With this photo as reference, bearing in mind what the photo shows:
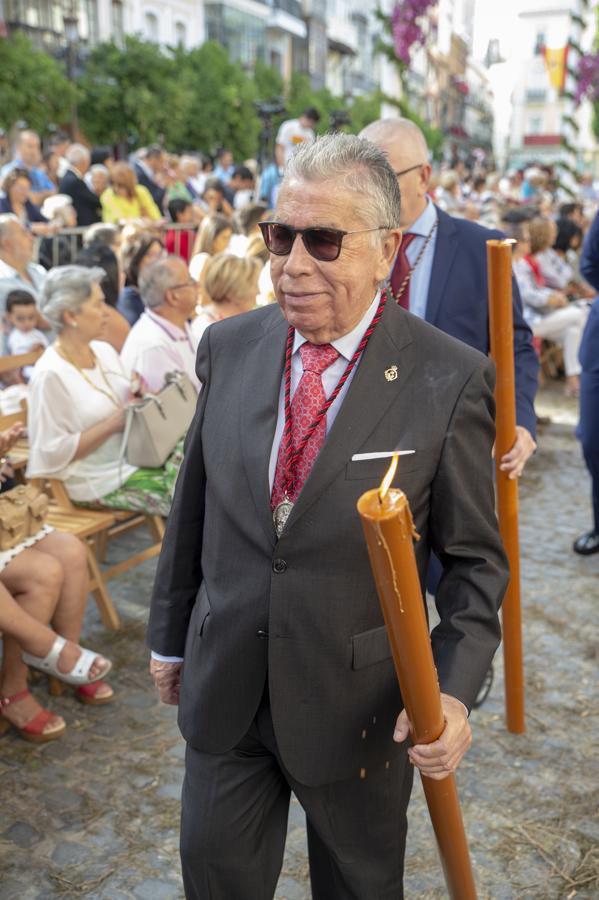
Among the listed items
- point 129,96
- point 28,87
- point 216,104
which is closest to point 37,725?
point 28,87

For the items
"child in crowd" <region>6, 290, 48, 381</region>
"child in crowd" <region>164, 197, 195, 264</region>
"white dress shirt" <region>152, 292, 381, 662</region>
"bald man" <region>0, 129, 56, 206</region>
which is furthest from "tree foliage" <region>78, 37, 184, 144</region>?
"white dress shirt" <region>152, 292, 381, 662</region>

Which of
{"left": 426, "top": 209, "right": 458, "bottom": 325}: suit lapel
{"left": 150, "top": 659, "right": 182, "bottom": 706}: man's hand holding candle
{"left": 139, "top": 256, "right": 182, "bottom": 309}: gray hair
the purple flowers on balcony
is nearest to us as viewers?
{"left": 150, "top": 659, "right": 182, "bottom": 706}: man's hand holding candle

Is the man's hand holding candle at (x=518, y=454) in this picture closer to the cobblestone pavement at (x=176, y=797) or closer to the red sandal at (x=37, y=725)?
the cobblestone pavement at (x=176, y=797)

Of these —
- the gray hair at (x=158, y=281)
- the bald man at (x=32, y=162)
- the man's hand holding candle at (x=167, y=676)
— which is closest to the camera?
the man's hand holding candle at (x=167, y=676)

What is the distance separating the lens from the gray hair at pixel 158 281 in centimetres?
519

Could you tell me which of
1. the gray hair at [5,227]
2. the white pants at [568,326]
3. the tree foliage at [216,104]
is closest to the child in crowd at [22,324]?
the gray hair at [5,227]

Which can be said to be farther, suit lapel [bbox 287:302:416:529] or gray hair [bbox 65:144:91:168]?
gray hair [bbox 65:144:91:168]

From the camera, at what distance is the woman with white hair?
4.37m

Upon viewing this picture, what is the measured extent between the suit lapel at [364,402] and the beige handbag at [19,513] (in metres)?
2.17

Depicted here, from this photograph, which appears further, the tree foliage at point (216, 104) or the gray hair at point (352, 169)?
the tree foliage at point (216, 104)

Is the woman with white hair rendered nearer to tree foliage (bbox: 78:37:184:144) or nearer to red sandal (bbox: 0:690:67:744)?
red sandal (bbox: 0:690:67:744)

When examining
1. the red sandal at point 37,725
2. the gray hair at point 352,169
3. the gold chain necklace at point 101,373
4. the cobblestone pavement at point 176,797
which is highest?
the gray hair at point 352,169

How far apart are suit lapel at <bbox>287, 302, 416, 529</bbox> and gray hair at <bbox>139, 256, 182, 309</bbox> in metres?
3.55

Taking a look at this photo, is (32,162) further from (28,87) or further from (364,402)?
(28,87)
